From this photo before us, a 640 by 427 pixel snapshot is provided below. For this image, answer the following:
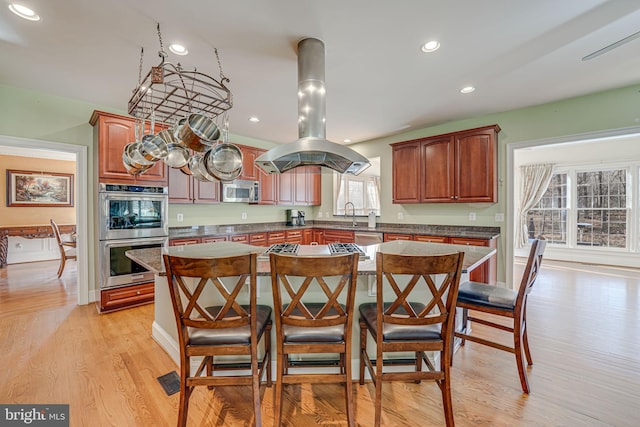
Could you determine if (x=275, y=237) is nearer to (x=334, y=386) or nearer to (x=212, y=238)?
(x=212, y=238)

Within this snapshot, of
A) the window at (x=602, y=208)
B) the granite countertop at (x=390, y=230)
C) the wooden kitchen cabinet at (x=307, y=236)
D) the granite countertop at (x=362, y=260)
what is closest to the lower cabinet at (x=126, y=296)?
the granite countertop at (x=390, y=230)

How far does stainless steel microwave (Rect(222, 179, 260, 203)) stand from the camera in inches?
179

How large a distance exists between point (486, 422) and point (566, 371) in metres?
1.00

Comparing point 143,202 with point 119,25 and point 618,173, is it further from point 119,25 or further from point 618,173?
point 618,173

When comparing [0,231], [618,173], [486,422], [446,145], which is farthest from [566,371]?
[0,231]

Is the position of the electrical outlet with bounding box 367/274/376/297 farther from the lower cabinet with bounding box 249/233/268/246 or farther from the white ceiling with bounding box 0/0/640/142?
the lower cabinet with bounding box 249/233/268/246

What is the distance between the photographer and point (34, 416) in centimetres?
165

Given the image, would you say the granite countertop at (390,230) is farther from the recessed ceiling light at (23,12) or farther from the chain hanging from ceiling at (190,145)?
the recessed ceiling light at (23,12)

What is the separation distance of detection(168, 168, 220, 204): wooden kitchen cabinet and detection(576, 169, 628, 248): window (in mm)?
7602

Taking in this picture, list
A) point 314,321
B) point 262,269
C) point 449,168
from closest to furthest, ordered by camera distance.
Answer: point 314,321, point 262,269, point 449,168

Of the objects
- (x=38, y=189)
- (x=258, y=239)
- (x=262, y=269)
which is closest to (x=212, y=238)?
(x=258, y=239)

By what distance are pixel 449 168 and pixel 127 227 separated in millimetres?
4422

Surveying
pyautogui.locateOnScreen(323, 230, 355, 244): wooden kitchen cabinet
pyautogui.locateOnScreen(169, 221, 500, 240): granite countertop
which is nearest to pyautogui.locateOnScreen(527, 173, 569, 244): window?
pyautogui.locateOnScreen(169, 221, 500, 240): granite countertop

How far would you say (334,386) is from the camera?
1.90 meters
